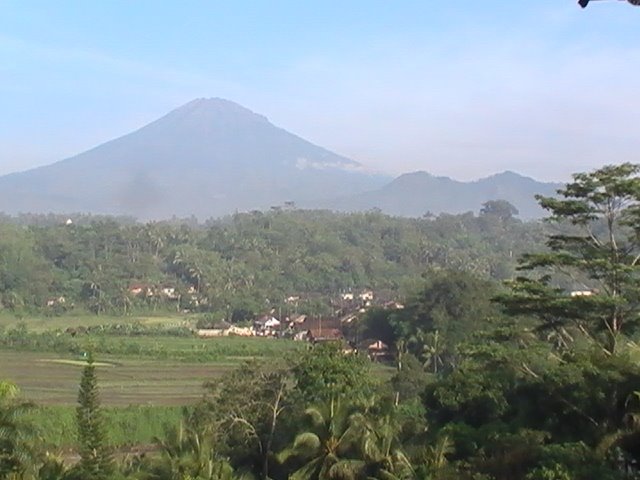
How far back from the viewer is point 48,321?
45219 mm

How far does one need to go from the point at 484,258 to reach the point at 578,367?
57.1m

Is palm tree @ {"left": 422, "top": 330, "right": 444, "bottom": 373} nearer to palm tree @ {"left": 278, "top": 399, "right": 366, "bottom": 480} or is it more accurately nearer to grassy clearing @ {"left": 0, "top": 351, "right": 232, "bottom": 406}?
grassy clearing @ {"left": 0, "top": 351, "right": 232, "bottom": 406}

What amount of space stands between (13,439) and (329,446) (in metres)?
3.69

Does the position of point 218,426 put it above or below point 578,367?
below

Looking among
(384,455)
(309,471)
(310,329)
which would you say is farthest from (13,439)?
(310,329)

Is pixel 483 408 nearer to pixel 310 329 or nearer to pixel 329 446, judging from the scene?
pixel 329 446

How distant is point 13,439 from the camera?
9500 mm

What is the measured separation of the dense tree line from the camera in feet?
165

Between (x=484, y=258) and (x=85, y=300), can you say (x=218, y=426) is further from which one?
(x=484, y=258)

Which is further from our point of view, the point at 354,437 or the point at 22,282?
the point at 22,282

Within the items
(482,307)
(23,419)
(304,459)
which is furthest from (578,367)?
(482,307)

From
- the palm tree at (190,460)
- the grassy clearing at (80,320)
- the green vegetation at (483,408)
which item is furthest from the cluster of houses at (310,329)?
the palm tree at (190,460)

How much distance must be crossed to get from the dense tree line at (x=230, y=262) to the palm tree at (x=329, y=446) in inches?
1301

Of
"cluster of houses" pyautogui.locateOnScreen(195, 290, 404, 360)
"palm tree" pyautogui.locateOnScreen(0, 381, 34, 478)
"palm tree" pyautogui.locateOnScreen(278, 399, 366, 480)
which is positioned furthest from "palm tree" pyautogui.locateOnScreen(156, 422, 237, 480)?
"cluster of houses" pyautogui.locateOnScreen(195, 290, 404, 360)
